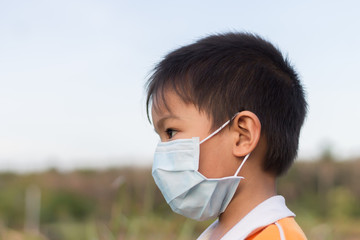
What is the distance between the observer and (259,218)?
5.49ft

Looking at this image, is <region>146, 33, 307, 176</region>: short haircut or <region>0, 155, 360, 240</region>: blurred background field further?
<region>0, 155, 360, 240</region>: blurred background field

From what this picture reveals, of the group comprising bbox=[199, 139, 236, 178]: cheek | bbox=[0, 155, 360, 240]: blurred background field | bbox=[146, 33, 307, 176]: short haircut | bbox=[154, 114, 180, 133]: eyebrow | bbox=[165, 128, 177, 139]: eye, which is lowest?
bbox=[0, 155, 360, 240]: blurred background field

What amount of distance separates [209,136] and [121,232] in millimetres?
1316

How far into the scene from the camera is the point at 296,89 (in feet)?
6.33

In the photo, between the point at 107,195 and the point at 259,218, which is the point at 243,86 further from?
the point at 107,195

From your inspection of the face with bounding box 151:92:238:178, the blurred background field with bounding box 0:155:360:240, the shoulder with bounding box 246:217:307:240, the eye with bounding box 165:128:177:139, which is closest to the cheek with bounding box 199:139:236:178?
the face with bounding box 151:92:238:178

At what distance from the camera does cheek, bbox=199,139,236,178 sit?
69.8 inches

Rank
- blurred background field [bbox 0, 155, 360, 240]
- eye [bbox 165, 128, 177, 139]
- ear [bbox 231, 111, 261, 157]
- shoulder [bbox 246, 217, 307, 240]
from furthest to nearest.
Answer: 1. blurred background field [bbox 0, 155, 360, 240]
2. eye [bbox 165, 128, 177, 139]
3. ear [bbox 231, 111, 261, 157]
4. shoulder [bbox 246, 217, 307, 240]

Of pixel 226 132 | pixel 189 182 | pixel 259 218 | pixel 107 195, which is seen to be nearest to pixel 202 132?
pixel 226 132

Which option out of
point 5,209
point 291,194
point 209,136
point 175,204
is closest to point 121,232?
point 175,204

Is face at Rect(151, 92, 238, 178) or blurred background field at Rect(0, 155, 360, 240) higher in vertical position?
face at Rect(151, 92, 238, 178)

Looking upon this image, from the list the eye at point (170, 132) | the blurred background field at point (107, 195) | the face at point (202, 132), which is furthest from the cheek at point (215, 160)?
the blurred background field at point (107, 195)

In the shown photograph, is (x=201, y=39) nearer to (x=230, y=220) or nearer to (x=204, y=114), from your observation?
(x=204, y=114)

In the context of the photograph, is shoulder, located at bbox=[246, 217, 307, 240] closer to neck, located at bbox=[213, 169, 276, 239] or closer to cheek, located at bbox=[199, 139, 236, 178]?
neck, located at bbox=[213, 169, 276, 239]
